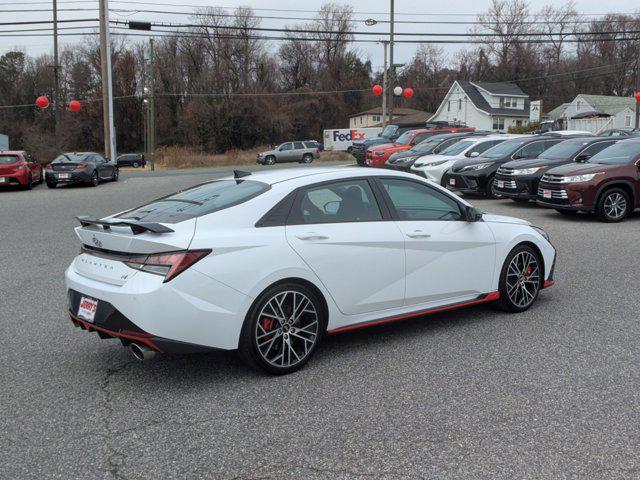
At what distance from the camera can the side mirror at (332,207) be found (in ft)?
16.2

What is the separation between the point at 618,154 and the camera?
13.1 meters

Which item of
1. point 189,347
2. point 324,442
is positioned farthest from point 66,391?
point 324,442

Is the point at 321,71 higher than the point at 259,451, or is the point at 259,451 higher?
the point at 321,71

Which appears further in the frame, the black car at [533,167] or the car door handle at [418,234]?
the black car at [533,167]

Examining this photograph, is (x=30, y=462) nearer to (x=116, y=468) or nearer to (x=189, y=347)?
(x=116, y=468)

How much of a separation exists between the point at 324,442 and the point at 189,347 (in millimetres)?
1157

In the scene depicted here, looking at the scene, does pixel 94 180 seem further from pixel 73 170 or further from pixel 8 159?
pixel 8 159

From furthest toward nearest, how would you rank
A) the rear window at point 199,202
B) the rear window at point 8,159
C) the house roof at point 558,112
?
the house roof at point 558,112 < the rear window at point 8,159 < the rear window at point 199,202

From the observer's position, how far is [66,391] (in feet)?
14.4

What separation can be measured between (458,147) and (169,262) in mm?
16877

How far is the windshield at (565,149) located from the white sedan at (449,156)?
2.97m

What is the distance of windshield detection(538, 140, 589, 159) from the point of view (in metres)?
14.9

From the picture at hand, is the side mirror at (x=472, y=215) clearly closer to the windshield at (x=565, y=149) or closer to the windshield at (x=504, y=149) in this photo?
the windshield at (x=565, y=149)

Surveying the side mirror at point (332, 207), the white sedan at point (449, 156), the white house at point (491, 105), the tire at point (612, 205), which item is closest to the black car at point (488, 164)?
the white sedan at point (449, 156)
